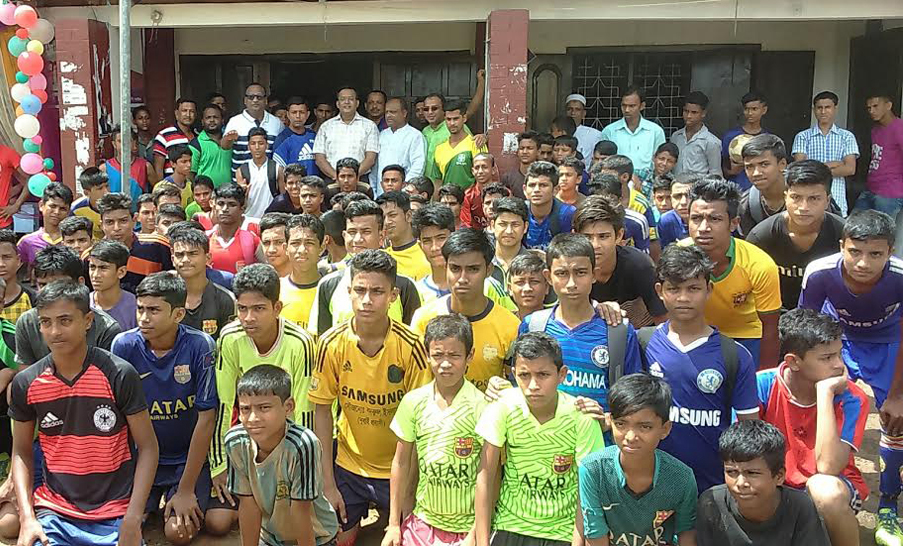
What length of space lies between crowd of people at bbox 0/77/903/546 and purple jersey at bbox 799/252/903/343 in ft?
0.04

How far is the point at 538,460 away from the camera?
3.25 m

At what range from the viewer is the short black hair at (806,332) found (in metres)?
3.30

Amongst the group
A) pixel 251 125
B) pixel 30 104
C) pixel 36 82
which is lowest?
pixel 251 125

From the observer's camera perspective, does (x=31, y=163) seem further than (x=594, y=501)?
Yes

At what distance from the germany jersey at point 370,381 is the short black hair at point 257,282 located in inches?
12.7

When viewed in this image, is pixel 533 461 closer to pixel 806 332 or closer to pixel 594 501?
pixel 594 501

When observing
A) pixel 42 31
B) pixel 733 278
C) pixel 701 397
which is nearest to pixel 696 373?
pixel 701 397

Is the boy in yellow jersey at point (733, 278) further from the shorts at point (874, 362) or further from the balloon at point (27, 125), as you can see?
the balloon at point (27, 125)

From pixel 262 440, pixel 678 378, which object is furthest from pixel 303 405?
pixel 678 378

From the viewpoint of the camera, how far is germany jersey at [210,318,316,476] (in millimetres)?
3768

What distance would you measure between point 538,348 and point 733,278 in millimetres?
1279

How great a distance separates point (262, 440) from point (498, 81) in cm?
507

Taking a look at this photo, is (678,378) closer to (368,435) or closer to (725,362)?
(725,362)

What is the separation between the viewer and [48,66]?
27.8ft
